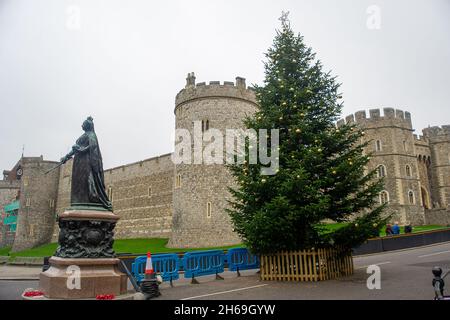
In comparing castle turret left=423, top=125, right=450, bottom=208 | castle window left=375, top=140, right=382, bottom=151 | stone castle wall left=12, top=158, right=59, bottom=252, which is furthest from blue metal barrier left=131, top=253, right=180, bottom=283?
castle turret left=423, top=125, right=450, bottom=208

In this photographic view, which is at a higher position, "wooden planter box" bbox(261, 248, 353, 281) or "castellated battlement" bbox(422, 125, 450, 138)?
"castellated battlement" bbox(422, 125, 450, 138)

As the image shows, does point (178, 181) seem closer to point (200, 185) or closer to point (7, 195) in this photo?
point (200, 185)

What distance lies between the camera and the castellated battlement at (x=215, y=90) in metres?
25.2

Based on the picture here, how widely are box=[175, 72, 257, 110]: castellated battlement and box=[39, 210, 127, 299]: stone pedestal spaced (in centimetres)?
1838

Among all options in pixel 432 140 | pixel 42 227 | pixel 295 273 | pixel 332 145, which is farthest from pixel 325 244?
pixel 42 227

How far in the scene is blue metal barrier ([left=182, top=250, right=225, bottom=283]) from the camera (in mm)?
10117

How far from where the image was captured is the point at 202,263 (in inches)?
417

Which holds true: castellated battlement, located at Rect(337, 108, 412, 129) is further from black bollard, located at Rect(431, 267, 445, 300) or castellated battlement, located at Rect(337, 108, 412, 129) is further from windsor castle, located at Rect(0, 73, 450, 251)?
black bollard, located at Rect(431, 267, 445, 300)

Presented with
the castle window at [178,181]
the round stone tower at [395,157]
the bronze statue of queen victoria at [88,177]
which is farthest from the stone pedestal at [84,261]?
the round stone tower at [395,157]

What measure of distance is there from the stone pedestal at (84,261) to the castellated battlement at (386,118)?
3352 centimetres

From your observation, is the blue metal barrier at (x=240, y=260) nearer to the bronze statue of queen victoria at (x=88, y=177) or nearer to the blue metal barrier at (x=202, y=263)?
the blue metal barrier at (x=202, y=263)

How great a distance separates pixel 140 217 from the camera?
35.9 m

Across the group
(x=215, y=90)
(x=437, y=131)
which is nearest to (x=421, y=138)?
(x=437, y=131)

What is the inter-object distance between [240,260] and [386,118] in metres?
31.2
